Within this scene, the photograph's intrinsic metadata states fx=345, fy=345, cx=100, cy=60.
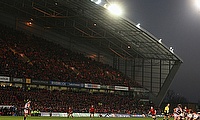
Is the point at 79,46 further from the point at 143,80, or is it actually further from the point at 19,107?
the point at 19,107

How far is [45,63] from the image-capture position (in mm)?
66438

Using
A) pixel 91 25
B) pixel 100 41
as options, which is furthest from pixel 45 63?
pixel 100 41

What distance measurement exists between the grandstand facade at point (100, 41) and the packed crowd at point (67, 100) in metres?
1.74

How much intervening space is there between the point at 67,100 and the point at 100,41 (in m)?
22.3

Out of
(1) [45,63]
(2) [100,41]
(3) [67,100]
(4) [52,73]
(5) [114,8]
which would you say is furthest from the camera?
(2) [100,41]

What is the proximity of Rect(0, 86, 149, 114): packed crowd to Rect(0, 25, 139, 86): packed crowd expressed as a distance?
2.62m

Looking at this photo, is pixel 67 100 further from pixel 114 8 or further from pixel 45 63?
pixel 114 8

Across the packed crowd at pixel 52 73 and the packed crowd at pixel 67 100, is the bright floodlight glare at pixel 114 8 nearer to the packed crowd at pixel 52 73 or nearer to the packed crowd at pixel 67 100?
the packed crowd at pixel 52 73

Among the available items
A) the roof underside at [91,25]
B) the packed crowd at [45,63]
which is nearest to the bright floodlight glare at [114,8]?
the roof underside at [91,25]

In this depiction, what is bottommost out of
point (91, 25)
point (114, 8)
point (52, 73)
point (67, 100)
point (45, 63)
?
point (67, 100)

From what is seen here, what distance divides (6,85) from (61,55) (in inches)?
693

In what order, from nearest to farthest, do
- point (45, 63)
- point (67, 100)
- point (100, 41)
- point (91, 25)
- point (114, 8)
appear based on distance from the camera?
point (114, 8), point (67, 100), point (45, 63), point (91, 25), point (100, 41)

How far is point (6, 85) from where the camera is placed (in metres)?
58.8

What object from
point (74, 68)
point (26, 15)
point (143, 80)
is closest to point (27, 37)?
point (26, 15)
